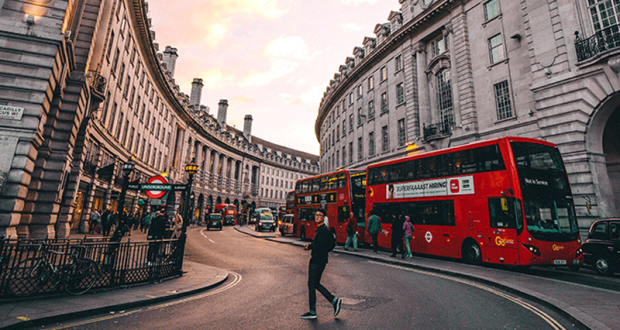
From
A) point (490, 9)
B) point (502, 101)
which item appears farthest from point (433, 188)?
point (490, 9)

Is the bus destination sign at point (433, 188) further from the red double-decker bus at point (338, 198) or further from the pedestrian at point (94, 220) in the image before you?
the pedestrian at point (94, 220)

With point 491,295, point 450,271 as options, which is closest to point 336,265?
point 450,271

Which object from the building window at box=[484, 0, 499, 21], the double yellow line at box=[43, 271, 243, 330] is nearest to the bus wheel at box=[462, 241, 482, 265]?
the double yellow line at box=[43, 271, 243, 330]

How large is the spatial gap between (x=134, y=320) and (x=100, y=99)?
663 inches

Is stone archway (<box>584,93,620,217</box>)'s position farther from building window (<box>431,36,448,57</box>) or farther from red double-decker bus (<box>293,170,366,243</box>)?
building window (<box>431,36,448,57</box>)

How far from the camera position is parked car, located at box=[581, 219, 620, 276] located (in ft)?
31.6

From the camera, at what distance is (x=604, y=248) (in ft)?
32.3

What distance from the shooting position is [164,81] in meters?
37.7

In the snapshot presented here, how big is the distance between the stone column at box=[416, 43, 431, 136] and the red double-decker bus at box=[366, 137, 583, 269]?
12860 mm

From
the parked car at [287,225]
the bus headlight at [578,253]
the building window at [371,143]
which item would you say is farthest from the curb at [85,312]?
the building window at [371,143]

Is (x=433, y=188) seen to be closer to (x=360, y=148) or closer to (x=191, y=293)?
(x=191, y=293)

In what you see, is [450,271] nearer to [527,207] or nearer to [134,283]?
[527,207]

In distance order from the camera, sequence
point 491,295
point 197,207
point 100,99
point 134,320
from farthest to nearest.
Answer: point 197,207 → point 100,99 → point 491,295 → point 134,320

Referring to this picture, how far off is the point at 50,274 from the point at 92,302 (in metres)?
1.21
